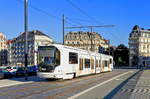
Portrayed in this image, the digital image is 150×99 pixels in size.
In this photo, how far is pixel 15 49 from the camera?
14938cm

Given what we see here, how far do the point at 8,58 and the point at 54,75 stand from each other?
14033cm

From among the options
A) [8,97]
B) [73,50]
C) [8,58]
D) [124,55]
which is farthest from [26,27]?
[8,58]

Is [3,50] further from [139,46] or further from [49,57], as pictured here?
[49,57]

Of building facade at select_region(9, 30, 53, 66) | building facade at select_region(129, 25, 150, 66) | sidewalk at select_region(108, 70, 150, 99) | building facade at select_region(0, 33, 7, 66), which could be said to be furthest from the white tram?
building facade at select_region(0, 33, 7, 66)

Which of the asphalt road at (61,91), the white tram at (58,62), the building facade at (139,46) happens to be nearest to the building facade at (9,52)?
the building facade at (139,46)

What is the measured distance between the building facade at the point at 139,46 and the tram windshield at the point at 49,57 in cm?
11801

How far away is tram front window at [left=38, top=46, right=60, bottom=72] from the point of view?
77.2ft

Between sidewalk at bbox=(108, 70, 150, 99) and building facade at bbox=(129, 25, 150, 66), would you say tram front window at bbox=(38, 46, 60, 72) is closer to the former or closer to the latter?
sidewalk at bbox=(108, 70, 150, 99)

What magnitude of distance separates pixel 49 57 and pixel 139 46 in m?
122

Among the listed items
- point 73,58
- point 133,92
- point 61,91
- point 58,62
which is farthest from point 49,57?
point 133,92

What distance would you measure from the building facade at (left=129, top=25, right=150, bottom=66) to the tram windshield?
4646 inches

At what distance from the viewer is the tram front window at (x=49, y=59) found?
23.5 meters

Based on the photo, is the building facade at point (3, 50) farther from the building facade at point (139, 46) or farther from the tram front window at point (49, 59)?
the tram front window at point (49, 59)

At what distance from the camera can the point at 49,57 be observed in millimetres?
23672
